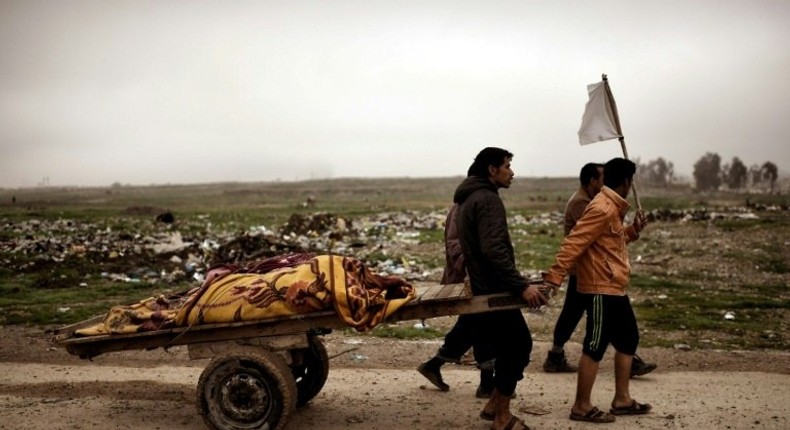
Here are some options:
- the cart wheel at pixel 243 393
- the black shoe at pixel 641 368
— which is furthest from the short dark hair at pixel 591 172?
the cart wheel at pixel 243 393

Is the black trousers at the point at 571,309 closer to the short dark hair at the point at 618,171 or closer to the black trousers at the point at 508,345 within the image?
the short dark hair at the point at 618,171

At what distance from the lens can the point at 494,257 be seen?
4082mm

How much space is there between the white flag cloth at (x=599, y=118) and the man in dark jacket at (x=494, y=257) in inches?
59.0

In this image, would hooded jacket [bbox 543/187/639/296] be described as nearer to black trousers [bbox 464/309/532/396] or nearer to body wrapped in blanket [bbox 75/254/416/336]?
black trousers [bbox 464/309/532/396]

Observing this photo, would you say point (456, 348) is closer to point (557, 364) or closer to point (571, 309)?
point (571, 309)

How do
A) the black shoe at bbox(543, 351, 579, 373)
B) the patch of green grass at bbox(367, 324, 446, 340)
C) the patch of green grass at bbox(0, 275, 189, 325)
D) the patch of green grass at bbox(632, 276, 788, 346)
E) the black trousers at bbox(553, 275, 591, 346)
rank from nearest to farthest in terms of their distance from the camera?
the black trousers at bbox(553, 275, 591, 346) < the black shoe at bbox(543, 351, 579, 373) < the patch of green grass at bbox(367, 324, 446, 340) < the patch of green grass at bbox(632, 276, 788, 346) < the patch of green grass at bbox(0, 275, 189, 325)

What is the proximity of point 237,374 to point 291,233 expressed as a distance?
15.7 metres

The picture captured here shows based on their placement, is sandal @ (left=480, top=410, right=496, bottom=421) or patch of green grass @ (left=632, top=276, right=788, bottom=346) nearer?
sandal @ (left=480, top=410, right=496, bottom=421)

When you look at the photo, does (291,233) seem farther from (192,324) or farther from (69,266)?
(192,324)

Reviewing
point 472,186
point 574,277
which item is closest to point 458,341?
point 574,277

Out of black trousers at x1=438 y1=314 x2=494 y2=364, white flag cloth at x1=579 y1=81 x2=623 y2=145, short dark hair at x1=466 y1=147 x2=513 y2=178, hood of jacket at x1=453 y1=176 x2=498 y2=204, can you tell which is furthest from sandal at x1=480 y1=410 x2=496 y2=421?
white flag cloth at x1=579 y1=81 x2=623 y2=145

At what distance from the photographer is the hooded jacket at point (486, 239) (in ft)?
13.4

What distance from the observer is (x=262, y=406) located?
14.3ft

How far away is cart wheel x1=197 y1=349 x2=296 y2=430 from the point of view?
4.28 meters
